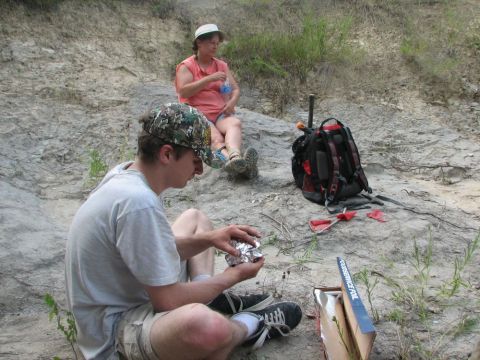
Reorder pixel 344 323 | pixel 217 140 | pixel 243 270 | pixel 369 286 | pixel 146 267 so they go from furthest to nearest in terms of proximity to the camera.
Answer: pixel 217 140 → pixel 369 286 → pixel 344 323 → pixel 243 270 → pixel 146 267

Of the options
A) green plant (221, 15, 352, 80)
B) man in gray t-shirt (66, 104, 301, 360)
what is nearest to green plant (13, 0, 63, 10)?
green plant (221, 15, 352, 80)

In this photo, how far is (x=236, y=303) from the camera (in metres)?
2.72

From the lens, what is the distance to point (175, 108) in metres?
2.20

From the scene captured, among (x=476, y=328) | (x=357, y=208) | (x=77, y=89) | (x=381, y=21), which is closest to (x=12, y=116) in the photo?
(x=77, y=89)

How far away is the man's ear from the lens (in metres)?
2.16

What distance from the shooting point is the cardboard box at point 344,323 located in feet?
7.00

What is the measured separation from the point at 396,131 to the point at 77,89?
3797mm

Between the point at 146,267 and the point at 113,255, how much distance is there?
189 mm

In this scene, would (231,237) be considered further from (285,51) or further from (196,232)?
(285,51)

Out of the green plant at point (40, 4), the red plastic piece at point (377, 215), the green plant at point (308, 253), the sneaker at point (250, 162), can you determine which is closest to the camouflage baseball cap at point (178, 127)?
Result: the green plant at point (308, 253)

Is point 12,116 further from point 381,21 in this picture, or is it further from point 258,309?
point 381,21

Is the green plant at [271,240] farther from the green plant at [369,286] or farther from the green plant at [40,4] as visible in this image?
the green plant at [40,4]

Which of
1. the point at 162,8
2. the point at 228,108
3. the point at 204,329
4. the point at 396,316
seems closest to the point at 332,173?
the point at 228,108

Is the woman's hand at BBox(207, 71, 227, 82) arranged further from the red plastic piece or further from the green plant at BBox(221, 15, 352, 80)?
the green plant at BBox(221, 15, 352, 80)
